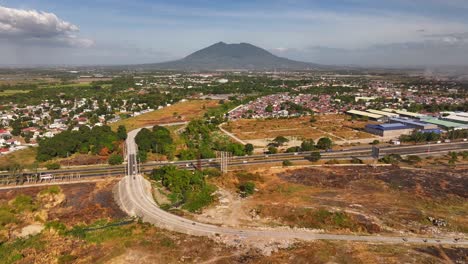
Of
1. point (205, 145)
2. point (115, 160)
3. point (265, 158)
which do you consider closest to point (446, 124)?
point (265, 158)

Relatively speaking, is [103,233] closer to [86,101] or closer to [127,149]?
[127,149]

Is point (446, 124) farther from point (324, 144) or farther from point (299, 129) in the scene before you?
point (324, 144)

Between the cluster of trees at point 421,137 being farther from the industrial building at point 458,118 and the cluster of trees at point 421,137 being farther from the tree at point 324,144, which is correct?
the industrial building at point 458,118

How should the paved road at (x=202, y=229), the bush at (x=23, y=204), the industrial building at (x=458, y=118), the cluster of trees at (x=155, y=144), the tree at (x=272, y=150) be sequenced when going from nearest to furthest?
1. the paved road at (x=202, y=229)
2. the bush at (x=23, y=204)
3. the cluster of trees at (x=155, y=144)
4. the tree at (x=272, y=150)
5. the industrial building at (x=458, y=118)

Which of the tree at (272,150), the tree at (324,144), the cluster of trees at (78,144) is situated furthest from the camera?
the tree at (324,144)

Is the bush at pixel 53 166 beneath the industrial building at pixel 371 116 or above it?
beneath

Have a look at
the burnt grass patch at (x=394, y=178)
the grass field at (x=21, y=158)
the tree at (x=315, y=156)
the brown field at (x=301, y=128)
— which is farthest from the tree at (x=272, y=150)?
the grass field at (x=21, y=158)

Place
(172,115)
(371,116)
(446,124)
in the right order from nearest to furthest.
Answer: (446,124), (371,116), (172,115)
